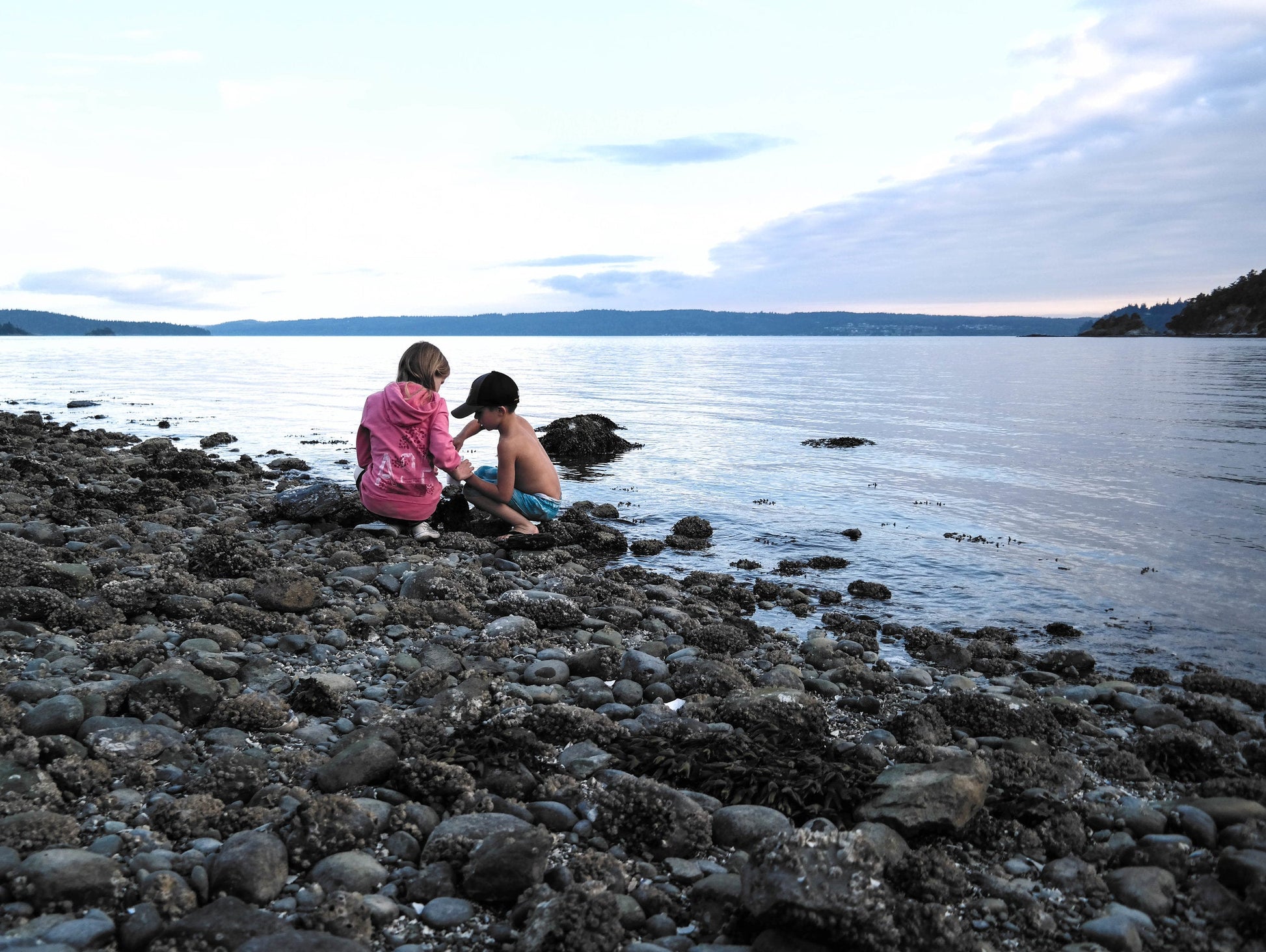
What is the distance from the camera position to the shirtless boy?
36.2 feet

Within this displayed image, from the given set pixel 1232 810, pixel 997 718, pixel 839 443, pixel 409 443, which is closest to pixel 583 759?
pixel 997 718

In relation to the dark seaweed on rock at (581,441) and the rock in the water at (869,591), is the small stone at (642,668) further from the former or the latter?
the dark seaweed on rock at (581,441)

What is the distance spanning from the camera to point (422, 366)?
35.3ft

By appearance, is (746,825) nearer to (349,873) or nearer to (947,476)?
(349,873)

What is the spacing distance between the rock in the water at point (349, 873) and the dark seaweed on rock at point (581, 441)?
19302 mm

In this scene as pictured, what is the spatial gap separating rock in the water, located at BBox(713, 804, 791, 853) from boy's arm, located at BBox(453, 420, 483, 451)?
7.72 metres

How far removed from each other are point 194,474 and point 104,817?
13.2 m

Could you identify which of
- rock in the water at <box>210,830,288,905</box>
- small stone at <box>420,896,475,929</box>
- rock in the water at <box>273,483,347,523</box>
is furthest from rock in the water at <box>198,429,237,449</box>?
small stone at <box>420,896,475,929</box>

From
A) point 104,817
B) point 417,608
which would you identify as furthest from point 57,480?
point 104,817

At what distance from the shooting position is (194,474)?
15.7m

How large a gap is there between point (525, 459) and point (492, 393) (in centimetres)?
156

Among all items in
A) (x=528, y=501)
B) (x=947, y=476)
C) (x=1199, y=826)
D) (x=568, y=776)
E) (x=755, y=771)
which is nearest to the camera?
(x=1199, y=826)

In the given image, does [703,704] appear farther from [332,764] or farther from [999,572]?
[999,572]

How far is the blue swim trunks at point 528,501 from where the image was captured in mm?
12516
